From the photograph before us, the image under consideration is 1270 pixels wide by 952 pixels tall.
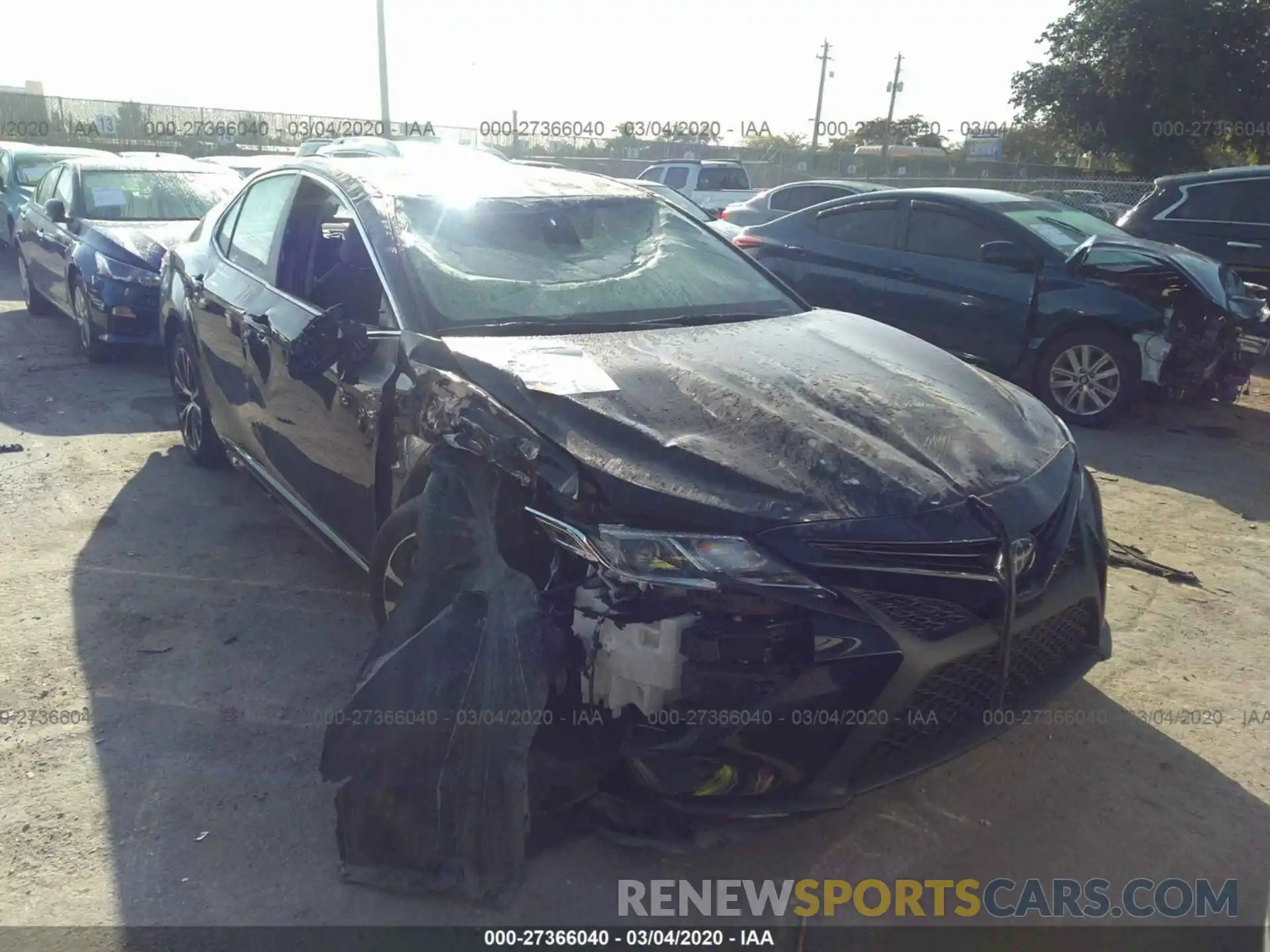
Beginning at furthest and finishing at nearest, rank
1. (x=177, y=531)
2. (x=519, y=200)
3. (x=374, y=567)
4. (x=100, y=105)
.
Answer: (x=100, y=105) < (x=177, y=531) < (x=519, y=200) < (x=374, y=567)

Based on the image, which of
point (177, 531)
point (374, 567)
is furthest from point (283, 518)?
point (374, 567)

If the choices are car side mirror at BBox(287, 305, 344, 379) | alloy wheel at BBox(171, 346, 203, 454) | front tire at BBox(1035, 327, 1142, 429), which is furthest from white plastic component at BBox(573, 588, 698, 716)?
front tire at BBox(1035, 327, 1142, 429)

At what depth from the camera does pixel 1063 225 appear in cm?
756

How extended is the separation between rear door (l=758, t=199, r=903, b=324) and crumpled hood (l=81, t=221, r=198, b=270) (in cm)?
484

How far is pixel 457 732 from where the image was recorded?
96.3 inches

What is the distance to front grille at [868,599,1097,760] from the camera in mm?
2406

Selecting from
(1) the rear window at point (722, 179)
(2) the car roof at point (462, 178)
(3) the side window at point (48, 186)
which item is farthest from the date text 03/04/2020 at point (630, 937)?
(1) the rear window at point (722, 179)

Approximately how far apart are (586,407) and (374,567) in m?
0.98

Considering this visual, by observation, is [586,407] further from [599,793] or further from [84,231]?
[84,231]

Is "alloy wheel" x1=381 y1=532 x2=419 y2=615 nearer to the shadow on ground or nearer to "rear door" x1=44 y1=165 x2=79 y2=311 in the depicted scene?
the shadow on ground

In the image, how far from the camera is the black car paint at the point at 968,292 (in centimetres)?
689

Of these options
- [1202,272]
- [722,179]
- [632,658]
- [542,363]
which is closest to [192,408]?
[542,363]

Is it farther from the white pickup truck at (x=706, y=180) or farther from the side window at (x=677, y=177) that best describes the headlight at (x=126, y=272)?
the side window at (x=677, y=177)

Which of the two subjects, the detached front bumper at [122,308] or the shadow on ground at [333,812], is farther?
the detached front bumper at [122,308]
